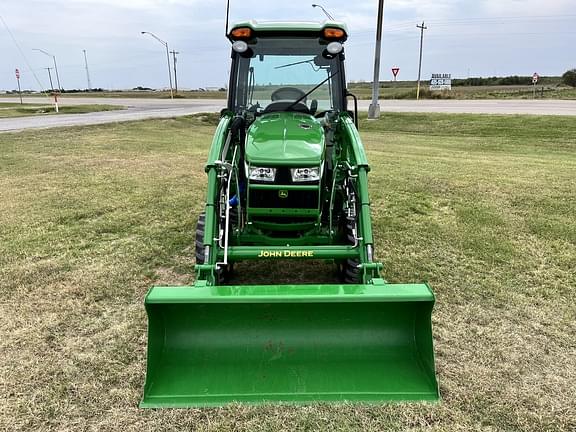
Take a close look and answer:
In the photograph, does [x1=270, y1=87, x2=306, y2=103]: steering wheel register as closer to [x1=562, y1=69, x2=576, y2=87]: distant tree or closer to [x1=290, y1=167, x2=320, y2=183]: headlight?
[x1=290, y1=167, x2=320, y2=183]: headlight

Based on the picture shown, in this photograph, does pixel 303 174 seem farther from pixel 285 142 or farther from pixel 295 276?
pixel 295 276

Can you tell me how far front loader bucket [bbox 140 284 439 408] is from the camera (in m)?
2.97

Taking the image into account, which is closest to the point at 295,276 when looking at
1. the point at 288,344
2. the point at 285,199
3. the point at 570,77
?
the point at 285,199

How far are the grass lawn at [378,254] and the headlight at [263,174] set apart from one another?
1.53 meters

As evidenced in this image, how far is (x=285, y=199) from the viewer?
12.9ft

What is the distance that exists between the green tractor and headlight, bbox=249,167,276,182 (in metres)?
0.01

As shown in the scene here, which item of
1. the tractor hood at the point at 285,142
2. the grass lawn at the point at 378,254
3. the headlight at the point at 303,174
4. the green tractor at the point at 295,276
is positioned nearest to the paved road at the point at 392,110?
the grass lawn at the point at 378,254

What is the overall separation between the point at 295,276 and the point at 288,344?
179 centimetres

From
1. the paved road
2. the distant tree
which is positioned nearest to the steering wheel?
the paved road

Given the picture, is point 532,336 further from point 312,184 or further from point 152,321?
point 152,321

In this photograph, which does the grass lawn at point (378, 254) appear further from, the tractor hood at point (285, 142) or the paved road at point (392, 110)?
the paved road at point (392, 110)

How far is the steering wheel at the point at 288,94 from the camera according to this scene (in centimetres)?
490

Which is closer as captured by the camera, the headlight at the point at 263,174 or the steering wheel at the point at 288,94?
the headlight at the point at 263,174

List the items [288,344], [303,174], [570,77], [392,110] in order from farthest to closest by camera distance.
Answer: [570,77]
[392,110]
[303,174]
[288,344]
